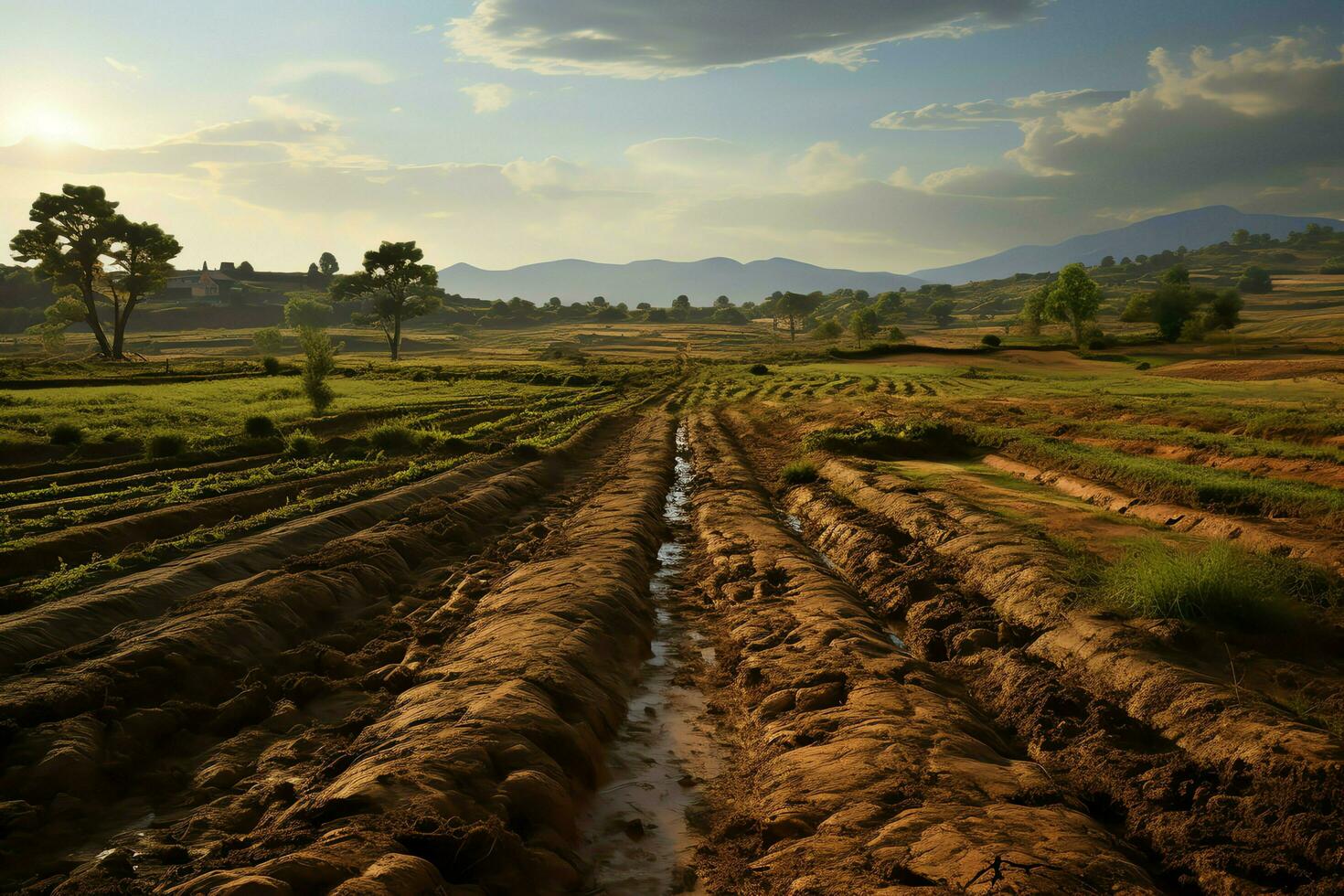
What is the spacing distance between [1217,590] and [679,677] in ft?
20.7

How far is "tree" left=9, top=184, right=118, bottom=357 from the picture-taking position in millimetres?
57469

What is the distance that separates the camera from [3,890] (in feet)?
17.1

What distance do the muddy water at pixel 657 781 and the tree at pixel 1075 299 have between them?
2777 inches

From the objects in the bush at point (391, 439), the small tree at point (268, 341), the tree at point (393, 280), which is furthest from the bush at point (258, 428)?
the small tree at point (268, 341)

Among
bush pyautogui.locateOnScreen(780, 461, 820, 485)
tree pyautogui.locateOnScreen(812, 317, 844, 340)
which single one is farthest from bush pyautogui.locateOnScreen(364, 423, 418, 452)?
tree pyautogui.locateOnScreen(812, 317, 844, 340)

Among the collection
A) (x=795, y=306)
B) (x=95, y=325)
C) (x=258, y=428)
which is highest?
(x=795, y=306)

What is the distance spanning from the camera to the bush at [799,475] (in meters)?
21.0

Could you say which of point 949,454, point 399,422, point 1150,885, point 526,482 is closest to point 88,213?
point 399,422

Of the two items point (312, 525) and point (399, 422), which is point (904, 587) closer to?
point (312, 525)

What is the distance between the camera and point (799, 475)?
21094 millimetres

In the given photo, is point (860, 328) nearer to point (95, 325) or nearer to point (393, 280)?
point (393, 280)

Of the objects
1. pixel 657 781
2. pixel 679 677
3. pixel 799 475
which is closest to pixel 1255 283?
pixel 799 475

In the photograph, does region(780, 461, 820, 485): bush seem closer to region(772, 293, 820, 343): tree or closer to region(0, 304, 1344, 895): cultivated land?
region(0, 304, 1344, 895): cultivated land

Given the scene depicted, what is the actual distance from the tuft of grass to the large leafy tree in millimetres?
67379
